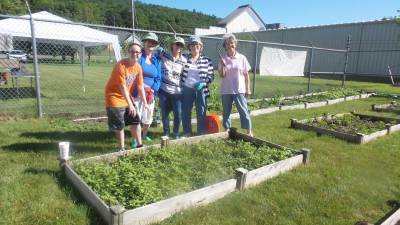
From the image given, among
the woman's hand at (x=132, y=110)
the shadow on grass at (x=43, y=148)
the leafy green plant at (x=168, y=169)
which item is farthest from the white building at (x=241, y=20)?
the woman's hand at (x=132, y=110)

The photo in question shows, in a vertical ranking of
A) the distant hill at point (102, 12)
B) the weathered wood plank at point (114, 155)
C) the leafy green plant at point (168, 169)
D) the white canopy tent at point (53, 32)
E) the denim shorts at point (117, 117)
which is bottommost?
the leafy green plant at point (168, 169)

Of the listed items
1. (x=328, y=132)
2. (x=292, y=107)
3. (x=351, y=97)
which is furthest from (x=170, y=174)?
(x=351, y=97)

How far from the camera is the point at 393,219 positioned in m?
3.27

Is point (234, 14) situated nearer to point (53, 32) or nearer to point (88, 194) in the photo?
point (53, 32)

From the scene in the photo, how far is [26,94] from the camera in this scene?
11.3 meters

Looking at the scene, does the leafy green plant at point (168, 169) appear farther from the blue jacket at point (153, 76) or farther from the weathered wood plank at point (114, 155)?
the blue jacket at point (153, 76)

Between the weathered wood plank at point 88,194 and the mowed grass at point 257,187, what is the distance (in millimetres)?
71

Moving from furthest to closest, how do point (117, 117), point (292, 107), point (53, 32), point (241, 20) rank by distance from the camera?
1. point (241, 20)
2. point (53, 32)
3. point (292, 107)
4. point (117, 117)

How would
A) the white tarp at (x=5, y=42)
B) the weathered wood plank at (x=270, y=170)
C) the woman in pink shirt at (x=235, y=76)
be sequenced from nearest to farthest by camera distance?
1. the weathered wood plank at (x=270, y=170)
2. the woman in pink shirt at (x=235, y=76)
3. the white tarp at (x=5, y=42)

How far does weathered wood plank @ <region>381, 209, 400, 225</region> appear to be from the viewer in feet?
10.3

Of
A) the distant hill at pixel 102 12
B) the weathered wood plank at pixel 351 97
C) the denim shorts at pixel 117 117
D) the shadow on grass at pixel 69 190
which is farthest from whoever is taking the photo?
the distant hill at pixel 102 12

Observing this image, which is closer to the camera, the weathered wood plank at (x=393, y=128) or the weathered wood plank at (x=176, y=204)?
the weathered wood plank at (x=176, y=204)

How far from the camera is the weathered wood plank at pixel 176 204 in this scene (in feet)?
10.2

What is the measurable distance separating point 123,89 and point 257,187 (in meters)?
2.25
